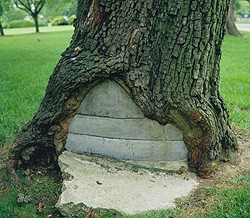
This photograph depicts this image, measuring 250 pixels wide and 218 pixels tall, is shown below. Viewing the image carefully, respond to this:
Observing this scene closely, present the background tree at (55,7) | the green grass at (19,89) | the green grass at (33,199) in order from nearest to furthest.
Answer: the green grass at (33,199), the green grass at (19,89), the background tree at (55,7)

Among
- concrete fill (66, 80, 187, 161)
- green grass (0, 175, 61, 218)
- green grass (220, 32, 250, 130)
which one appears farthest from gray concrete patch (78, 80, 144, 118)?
green grass (220, 32, 250, 130)

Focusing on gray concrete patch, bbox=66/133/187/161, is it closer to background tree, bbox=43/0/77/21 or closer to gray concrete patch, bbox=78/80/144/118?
gray concrete patch, bbox=78/80/144/118

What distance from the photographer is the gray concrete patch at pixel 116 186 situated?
2.91 m

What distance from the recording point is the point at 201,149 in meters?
3.30

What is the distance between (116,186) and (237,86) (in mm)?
4373

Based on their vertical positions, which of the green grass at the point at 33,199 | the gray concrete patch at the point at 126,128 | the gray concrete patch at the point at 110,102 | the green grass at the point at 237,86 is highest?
the gray concrete patch at the point at 110,102

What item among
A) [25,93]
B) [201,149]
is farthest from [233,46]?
[201,149]

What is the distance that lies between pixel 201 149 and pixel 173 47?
1.07m

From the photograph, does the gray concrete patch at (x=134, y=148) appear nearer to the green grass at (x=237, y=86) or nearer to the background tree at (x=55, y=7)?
Answer: the green grass at (x=237, y=86)

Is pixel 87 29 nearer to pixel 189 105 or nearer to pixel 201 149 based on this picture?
pixel 189 105

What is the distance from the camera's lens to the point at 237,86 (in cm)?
662

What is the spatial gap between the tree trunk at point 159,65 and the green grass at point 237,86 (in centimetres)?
150

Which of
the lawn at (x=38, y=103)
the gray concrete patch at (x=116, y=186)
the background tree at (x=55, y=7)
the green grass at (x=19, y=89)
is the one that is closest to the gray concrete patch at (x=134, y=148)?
the gray concrete patch at (x=116, y=186)

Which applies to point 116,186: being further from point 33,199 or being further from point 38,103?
point 38,103
